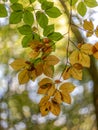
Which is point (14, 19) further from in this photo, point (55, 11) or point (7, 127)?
point (7, 127)

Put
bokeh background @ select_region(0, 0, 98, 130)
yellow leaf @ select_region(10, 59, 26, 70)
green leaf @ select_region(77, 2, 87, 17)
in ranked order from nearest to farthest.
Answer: yellow leaf @ select_region(10, 59, 26, 70), green leaf @ select_region(77, 2, 87, 17), bokeh background @ select_region(0, 0, 98, 130)

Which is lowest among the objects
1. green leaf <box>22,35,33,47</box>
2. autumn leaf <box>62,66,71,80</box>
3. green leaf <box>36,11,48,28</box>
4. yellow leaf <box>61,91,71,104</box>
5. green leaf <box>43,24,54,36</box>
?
yellow leaf <box>61,91,71,104</box>

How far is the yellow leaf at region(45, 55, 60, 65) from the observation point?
1.84 feet

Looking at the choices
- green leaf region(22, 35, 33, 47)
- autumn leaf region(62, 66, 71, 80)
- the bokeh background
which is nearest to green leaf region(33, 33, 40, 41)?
green leaf region(22, 35, 33, 47)

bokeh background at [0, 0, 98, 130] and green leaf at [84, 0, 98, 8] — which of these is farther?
bokeh background at [0, 0, 98, 130]

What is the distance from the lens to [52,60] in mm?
567

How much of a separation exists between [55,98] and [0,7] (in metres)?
0.28

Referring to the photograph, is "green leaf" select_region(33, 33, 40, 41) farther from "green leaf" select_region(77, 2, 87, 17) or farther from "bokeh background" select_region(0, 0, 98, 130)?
"bokeh background" select_region(0, 0, 98, 130)

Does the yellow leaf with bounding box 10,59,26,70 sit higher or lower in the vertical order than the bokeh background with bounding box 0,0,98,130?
higher

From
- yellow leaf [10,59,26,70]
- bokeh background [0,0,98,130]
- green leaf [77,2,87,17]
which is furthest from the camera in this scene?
bokeh background [0,0,98,130]

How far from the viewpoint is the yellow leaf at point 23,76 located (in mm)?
559

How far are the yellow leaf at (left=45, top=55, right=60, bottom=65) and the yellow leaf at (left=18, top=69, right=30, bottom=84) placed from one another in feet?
0.19

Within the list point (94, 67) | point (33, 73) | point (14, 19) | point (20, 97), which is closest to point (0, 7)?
point (14, 19)

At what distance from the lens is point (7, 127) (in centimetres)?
361
